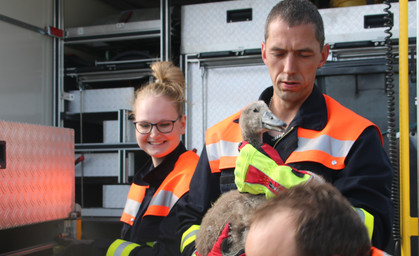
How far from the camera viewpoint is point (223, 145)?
6.87 ft

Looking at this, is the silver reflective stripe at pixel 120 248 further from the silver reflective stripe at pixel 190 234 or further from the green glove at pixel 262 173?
the green glove at pixel 262 173

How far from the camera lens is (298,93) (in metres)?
1.96

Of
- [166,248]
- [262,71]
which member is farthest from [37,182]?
[262,71]

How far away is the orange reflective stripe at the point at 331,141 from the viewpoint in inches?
70.3

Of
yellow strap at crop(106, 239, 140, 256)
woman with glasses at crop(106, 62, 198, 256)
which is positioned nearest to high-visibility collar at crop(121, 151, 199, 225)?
woman with glasses at crop(106, 62, 198, 256)

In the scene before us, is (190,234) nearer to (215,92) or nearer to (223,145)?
(223,145)

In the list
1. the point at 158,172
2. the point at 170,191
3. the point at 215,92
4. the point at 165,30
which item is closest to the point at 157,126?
the point at 158,172

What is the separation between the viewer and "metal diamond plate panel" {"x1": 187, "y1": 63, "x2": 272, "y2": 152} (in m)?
5.10

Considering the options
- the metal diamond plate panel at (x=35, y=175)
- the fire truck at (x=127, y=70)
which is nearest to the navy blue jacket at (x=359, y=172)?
the metal diamond plate panel at (x=35, y=175)

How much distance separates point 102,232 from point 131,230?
259cm

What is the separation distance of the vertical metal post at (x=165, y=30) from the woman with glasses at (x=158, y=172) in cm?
213

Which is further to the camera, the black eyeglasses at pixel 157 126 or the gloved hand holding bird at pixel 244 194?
the black eyeglasses at pixel 157 126

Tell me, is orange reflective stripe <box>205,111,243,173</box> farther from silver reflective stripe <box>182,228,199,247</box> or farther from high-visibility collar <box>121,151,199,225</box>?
high-visibility collar <box>121,151,199,225</box>

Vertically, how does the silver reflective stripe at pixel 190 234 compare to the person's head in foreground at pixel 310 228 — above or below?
below
